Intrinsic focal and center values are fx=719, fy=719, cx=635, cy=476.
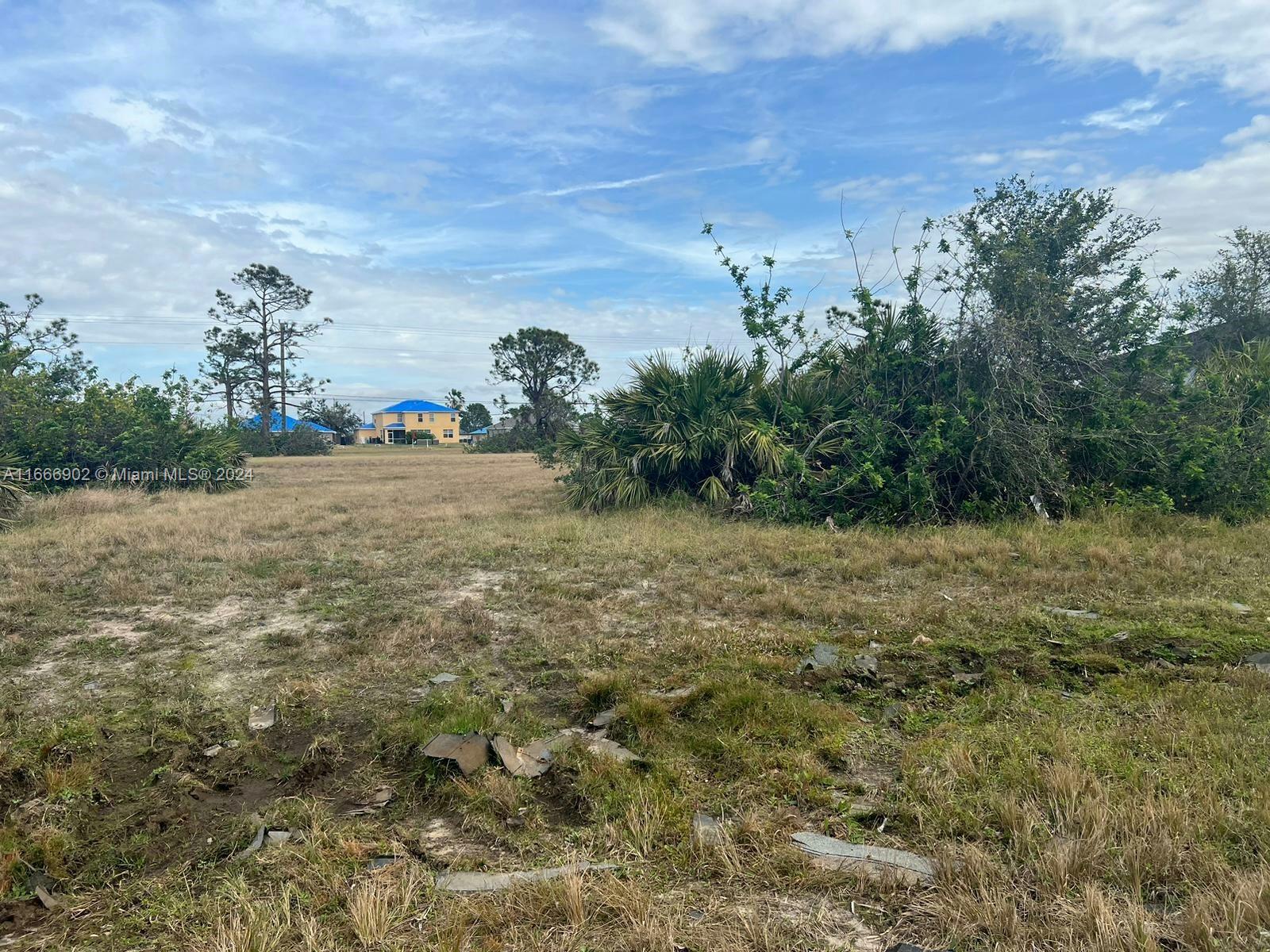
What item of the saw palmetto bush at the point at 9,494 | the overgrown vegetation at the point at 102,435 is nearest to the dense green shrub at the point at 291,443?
the overgrown vegetation at the point at 102,435

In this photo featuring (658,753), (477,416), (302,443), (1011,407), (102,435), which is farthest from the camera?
(477,416)

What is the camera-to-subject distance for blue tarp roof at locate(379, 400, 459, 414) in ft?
265

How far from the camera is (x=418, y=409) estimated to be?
269ft

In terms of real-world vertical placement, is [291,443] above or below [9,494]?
above

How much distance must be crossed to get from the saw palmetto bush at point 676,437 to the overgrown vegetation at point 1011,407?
8 centimetres

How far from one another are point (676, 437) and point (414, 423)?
74.7 m

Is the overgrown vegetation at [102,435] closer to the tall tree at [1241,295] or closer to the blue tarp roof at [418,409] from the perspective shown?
the tall tree at [1241,295]

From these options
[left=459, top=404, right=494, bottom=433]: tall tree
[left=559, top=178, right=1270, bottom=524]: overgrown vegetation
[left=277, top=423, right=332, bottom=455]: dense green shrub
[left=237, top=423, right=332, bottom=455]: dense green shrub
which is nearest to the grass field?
[left=559, top=178, right=1270, bottom=524]: overgrown vegetation

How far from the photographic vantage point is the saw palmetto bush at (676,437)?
10523mm

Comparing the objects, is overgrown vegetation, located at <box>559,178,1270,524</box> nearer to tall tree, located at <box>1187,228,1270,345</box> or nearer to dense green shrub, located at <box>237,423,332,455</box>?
tall tree, located at <box>1187,228,1270,345</box>

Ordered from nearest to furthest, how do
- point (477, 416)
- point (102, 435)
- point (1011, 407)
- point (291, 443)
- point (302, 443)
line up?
point (1011, 407) < point (102, 435) < point (291, 443) < point (302, 443) < point (477, 416)

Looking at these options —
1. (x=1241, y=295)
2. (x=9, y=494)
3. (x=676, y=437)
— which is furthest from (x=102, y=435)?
(x=1241, y=295)

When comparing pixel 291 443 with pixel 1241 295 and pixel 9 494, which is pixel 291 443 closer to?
pixel 9 494

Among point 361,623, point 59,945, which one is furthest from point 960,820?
point 361,623
